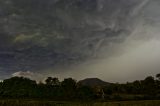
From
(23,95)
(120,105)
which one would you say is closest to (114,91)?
(23,95)

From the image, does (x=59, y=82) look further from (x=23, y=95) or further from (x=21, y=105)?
(x=21, y=105)

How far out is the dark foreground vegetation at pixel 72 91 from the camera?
72.0 metres

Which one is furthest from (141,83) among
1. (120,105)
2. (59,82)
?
(120,105)

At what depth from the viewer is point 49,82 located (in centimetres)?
10481

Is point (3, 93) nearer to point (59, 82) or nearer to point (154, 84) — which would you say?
point (59, 82)

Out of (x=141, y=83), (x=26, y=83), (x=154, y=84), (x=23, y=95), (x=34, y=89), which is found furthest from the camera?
(x=141, y=83)

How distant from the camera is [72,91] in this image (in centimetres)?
8050

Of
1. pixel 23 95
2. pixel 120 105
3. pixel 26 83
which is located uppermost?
pixel 26 83

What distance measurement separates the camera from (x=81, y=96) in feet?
243

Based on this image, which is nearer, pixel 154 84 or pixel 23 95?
pixel 23 95

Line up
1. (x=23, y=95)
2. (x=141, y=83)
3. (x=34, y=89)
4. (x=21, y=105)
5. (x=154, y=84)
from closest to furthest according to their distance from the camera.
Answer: (x=21, y=105) < (x=23, y=95) < (x=34, y=89) < (x=154, y=84) < (x=141, y=83)

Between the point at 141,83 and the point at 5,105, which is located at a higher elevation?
the point at 141,83

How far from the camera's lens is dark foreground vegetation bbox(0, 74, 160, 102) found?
72000mm

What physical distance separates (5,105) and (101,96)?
36898 millimetres
